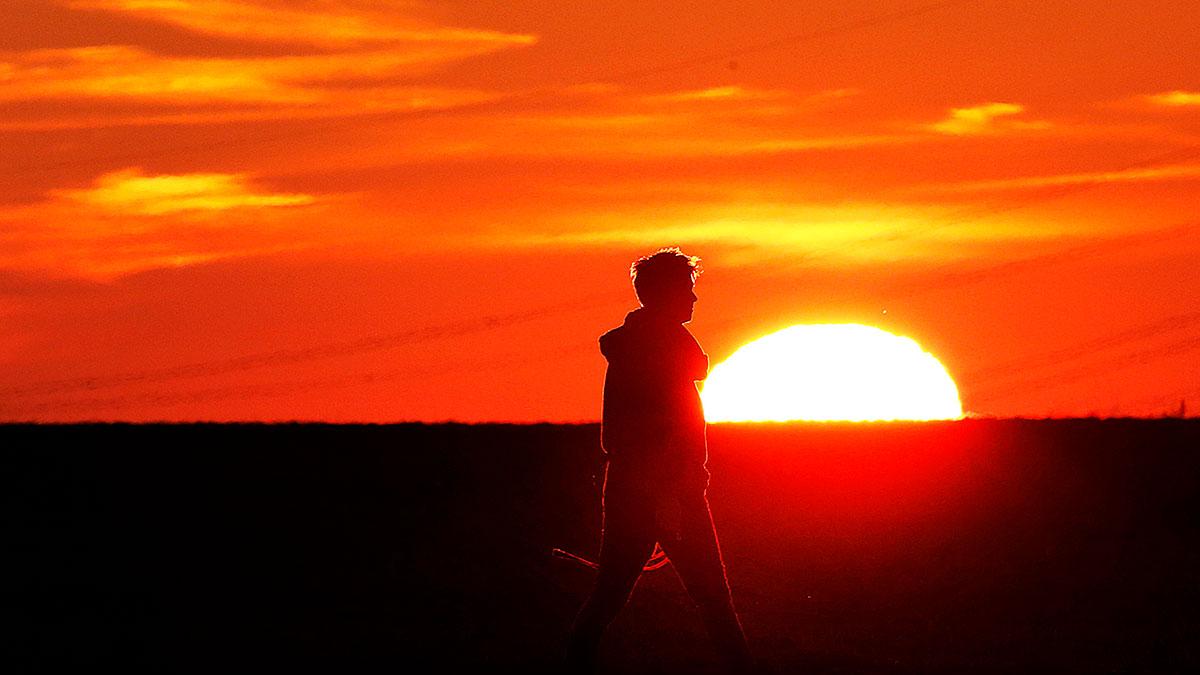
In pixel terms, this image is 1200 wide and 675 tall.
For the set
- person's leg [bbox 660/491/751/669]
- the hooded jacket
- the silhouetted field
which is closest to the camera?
the hooded jacket

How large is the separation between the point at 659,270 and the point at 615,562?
4.91 feet

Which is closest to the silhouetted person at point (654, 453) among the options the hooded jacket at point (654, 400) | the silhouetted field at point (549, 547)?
the hooded jacket at point (654, 400)

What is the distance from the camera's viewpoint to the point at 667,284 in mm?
10828

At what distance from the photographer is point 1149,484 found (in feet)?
67.7

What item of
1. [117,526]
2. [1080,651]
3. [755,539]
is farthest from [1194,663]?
[117,526]

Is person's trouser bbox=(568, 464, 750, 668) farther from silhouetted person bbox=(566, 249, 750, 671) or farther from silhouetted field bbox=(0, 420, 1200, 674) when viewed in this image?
silhouetted field bbox=(0, 420, 1200, 674)

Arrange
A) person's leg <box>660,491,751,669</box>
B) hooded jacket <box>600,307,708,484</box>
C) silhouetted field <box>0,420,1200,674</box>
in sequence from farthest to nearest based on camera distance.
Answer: silhouetted field <box>0,420,1200,674</box> < person's leg <box>660,491,751,669</box> < hooded jacket <box>600,307,708,484</box>

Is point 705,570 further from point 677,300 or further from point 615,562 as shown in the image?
point 677,300

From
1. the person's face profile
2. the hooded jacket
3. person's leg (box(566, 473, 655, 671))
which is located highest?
the person's face profile

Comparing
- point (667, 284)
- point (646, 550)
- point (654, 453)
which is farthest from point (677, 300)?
point (646, 550)

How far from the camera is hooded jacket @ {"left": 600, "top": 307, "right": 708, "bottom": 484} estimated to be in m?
10.7

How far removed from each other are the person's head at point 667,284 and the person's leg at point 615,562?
96 centimetres

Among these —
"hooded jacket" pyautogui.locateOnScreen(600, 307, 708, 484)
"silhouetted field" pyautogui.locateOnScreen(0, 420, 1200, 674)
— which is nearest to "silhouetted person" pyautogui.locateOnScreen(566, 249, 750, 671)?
"hooded jacket" pyautogui.locateOnScreen(600, 307, 708, 484)

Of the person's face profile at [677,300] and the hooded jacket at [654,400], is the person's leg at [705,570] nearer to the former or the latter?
the hooded jacket at [654,400]
